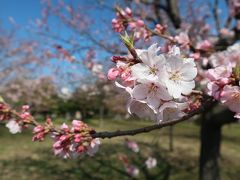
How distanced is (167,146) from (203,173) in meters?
7.50

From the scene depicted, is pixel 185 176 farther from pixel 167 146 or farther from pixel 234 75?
pixel 234 75

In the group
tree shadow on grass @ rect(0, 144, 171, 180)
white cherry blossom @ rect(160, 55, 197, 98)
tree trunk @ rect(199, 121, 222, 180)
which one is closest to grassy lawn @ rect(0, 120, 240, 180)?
tree shadow on grass @ rect(0, 144, 171, 180)

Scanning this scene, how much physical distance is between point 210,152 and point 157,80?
6.31m

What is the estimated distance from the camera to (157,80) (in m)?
1.19

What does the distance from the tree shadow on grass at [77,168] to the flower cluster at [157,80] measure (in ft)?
25.4

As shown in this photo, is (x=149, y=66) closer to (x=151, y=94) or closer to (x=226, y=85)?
(x=151, y=94)

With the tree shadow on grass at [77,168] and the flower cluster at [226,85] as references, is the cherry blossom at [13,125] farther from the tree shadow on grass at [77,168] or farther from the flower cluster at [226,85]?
the tree shadow on grass at [77,168]

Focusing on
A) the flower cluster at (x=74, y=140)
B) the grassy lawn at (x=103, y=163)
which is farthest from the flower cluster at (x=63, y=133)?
the grassy lawn at (x=103, y=163)

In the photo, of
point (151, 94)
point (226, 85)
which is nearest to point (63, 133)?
point (151, 94)

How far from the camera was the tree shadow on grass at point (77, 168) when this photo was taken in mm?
9008

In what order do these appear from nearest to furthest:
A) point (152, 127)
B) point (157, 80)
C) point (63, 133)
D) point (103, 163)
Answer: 1. point (157, 80)
2. point (152, 127)
3. point (63, 133)
4. point (103, 163)

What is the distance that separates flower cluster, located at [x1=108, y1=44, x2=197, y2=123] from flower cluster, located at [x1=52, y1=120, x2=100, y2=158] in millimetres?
390

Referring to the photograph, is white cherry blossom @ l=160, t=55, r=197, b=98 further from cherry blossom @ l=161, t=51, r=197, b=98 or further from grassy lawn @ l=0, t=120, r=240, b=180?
grassy lawn @ l=0, t=120, r=240, b=180

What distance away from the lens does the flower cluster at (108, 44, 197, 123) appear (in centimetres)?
119
